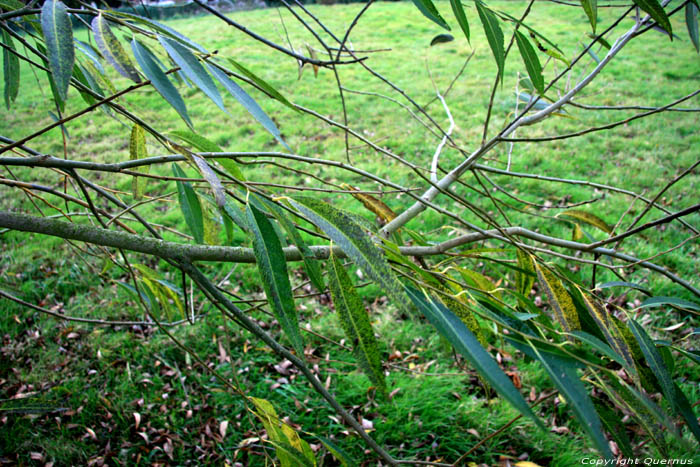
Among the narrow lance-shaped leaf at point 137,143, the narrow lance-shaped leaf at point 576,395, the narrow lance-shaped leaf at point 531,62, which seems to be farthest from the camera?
the narrow lance-shaped leaf at point 137,143

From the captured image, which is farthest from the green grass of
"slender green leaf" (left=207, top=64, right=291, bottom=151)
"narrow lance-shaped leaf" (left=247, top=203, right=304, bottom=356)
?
"slender green leaf" (left=207, top=64, right=291, bottom=151)

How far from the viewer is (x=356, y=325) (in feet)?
1.92

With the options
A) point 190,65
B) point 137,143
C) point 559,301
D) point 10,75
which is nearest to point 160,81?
point 190,65

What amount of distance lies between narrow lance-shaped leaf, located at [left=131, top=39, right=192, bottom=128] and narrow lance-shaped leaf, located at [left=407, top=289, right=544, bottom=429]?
A: 407mm

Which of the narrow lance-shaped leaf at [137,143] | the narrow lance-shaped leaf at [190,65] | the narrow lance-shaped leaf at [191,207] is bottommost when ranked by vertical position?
the narrow lance-shaped leaf at [191,207]

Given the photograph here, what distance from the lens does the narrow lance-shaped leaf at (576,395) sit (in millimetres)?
438

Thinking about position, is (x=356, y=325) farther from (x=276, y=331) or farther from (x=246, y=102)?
(x=276, y=331)

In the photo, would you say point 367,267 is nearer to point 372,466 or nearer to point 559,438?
point 372,466

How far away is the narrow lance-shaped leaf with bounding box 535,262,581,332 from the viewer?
2.50 feet

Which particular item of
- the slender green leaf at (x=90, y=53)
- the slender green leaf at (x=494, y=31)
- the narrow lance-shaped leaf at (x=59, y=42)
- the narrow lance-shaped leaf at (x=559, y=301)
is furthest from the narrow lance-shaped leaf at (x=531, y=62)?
the slender green leaf at (x=90, y=53)

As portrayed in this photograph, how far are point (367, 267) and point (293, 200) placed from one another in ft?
0.60

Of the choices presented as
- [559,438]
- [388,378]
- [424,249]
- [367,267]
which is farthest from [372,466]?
[367,267]

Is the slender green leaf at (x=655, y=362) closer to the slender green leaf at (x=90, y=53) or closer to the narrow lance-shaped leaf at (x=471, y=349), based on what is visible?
the narrow lance-shaped leaf at (x=471, y=349)

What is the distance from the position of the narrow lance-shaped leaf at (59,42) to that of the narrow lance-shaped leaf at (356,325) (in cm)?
40
